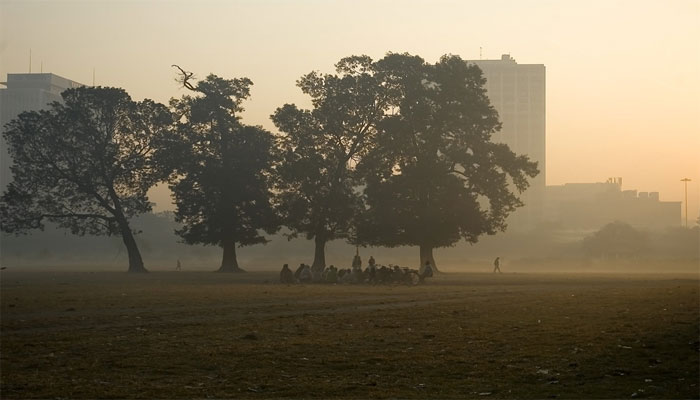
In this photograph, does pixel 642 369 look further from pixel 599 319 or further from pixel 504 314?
pixel 504 314

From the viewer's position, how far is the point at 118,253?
161 m

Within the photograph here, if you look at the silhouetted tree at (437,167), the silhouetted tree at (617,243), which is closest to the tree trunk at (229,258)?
the silhouetted tree at (437,167)

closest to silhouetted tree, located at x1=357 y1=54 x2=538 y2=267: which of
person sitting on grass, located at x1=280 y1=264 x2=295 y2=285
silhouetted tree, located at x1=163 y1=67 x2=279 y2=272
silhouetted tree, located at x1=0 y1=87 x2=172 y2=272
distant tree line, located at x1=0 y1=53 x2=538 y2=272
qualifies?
distant tree line, located at x1=0 y1=53 x2=538 y2=272

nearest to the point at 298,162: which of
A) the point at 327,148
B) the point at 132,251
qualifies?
the point at 327,148

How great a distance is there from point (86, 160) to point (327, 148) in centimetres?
2270

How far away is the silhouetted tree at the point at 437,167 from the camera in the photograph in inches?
2813

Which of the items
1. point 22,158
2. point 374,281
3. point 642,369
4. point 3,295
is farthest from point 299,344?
point 22,158

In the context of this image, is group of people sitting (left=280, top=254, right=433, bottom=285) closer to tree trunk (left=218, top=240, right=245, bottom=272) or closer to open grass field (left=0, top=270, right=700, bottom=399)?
open grass field (left=0, top=270, right=700, bottom=399)

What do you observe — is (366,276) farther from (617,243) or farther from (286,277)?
(617,243)

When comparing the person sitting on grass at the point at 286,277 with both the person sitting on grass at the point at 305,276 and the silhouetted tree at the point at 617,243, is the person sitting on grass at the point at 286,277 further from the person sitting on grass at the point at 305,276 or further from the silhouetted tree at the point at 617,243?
the silhouetted tree at the point at 617,243

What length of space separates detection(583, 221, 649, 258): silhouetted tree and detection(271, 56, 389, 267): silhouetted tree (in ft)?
261

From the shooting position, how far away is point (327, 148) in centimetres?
7700

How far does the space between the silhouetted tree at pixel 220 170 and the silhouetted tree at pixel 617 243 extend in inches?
3291

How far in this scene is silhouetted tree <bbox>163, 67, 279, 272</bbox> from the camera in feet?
254
